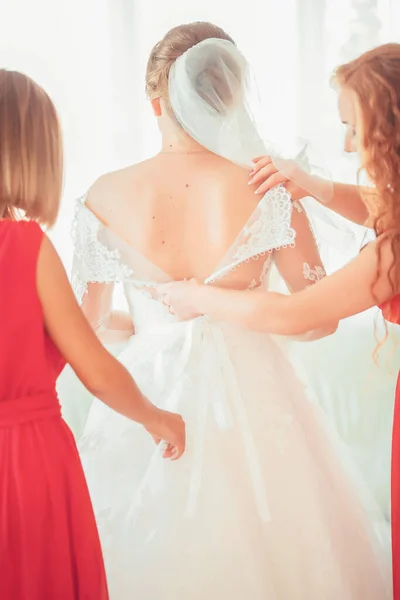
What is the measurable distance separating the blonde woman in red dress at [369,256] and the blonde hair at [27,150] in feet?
1.35

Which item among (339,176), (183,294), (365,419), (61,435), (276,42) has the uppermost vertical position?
(276,42)

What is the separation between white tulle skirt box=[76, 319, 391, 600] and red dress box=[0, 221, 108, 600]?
265 millimetres

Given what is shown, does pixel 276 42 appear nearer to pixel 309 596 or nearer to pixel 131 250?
pixel 131 250

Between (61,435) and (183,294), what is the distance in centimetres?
43

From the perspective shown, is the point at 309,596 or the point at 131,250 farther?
the point at 131,250

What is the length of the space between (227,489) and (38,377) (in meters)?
→ 0.48

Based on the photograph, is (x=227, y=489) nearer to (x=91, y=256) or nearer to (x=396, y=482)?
(x=396, y=482)

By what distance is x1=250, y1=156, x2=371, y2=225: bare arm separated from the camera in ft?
4.85

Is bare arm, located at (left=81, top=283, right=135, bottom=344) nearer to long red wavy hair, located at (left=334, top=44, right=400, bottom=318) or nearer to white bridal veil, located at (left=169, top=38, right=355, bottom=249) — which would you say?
white bridal veil, located at (left=169, top=38, right=355, bottom=249)

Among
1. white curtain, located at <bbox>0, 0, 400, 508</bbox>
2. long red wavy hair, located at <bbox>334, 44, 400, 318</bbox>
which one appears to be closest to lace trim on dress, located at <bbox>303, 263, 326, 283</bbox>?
long red wavy hair, located at <bbox>334, 44, 400, 318</bbox>

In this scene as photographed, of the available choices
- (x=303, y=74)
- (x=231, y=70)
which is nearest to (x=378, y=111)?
(x=231, y=70)

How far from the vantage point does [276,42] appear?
7.80 feet

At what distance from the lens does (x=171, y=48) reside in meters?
1.48

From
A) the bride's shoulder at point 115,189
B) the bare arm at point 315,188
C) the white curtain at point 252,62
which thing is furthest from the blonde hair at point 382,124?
the white curtain at point 252,62
